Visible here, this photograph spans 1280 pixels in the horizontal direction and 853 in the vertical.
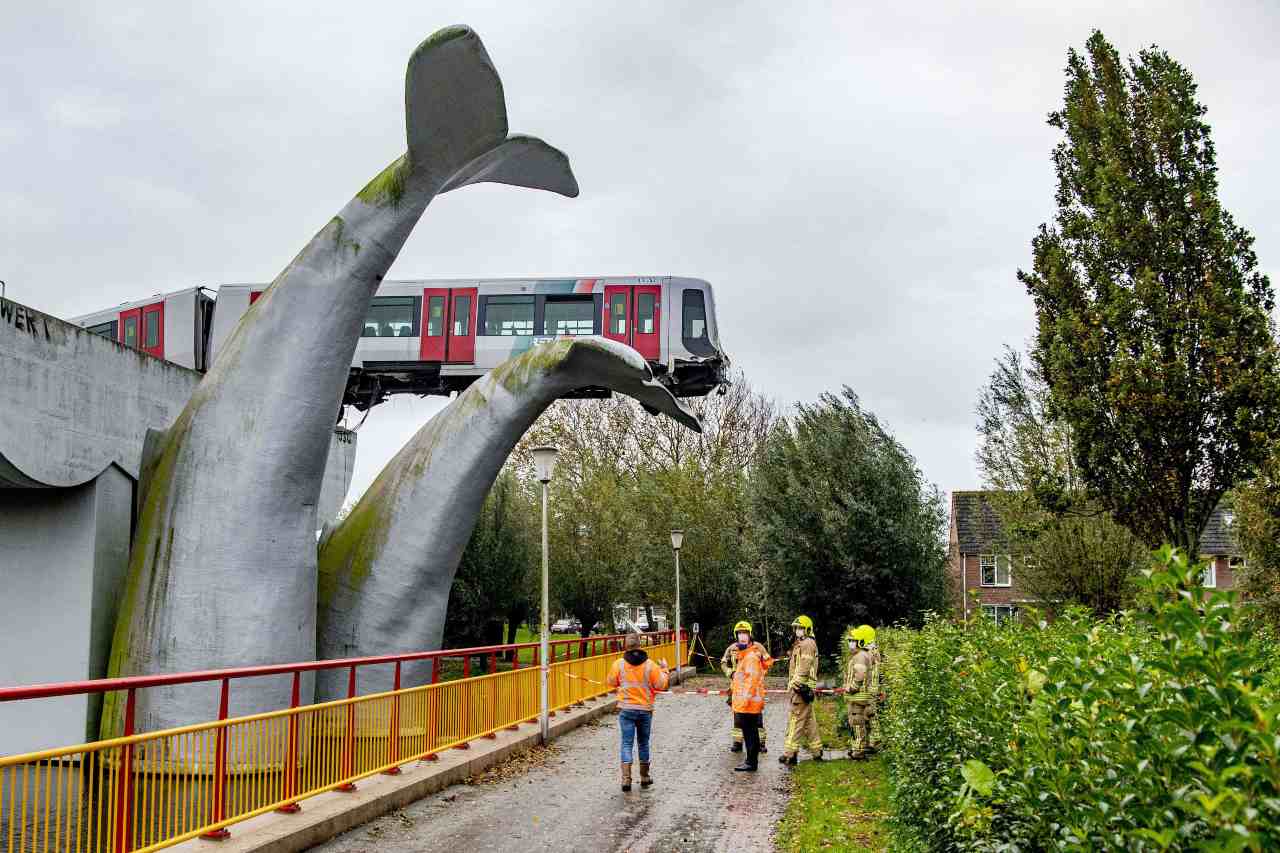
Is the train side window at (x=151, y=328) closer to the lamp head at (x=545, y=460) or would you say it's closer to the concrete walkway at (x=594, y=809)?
the lamp head at (x=545, y=460)

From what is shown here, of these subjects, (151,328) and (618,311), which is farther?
(151,328)

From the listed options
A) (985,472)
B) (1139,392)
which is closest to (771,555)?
(985,472)

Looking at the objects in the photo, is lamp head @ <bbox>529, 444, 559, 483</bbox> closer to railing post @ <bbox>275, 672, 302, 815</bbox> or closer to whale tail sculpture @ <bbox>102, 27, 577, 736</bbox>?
whale tail sculpture @ <bbox>102, 27, 577, 736</bbox>

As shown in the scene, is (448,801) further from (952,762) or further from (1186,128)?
(1186,128)

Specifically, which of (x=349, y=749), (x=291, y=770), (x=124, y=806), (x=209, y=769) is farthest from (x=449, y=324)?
(x=124, y=806)

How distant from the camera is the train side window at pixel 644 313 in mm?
28828

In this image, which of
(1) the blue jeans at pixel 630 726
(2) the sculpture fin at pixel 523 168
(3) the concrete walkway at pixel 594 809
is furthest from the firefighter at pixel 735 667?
(2) the sculpture fin at pixel 523 168

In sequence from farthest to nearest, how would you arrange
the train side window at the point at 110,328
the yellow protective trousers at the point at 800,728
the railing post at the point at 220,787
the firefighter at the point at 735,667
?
the train side window at the point at 110,328, the yellow protective trousers at the point at 800,728, the firefighter at the point at 735,667, the railing post at the point at 220,787

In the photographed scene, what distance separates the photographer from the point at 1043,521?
27.8 meters

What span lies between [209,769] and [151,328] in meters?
23.4

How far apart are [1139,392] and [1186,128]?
408 centimetres

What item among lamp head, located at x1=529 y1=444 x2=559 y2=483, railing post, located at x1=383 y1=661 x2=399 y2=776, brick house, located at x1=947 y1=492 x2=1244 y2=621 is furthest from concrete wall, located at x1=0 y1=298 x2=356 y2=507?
brick house, located at x1=947 y1=492 x2=1244 y2=621

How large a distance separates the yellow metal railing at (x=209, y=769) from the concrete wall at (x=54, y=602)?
4543 mm

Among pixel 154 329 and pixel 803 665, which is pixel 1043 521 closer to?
pixel 803 665
